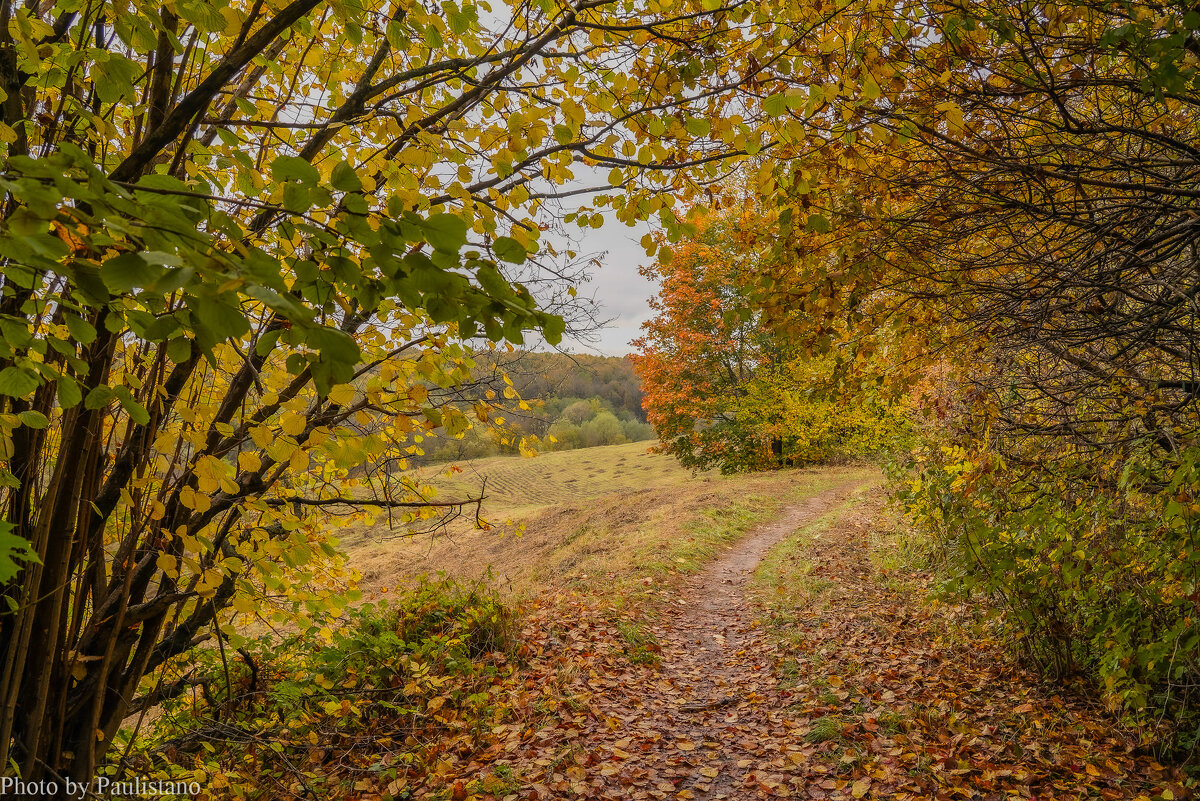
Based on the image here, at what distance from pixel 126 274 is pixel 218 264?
0.12m

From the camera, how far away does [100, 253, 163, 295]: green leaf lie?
2.78 ft

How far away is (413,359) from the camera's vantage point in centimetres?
317

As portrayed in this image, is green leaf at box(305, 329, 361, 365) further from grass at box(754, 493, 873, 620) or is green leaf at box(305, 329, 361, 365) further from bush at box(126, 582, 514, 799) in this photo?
grass at box(754, 493, 873, 620)

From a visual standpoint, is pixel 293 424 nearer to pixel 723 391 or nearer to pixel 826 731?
pixel 826 731

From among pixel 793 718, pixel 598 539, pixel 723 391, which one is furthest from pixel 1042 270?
pixel 723 391

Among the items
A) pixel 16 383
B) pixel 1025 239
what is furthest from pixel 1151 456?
pixel 16 383

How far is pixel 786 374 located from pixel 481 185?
18400mm

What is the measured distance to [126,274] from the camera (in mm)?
864

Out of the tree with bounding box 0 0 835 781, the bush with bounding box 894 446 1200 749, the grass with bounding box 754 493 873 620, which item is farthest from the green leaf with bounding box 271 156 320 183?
the grass with bounding box 754 493 873 620

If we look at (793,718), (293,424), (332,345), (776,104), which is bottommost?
(793,718)

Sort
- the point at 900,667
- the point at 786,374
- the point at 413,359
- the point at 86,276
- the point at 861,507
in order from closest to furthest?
the point at 86,276 → the point at 413,359 → the point at 900,667 → the point at 861,507 → the point at 786,374

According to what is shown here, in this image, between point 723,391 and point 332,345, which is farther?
point 723,391

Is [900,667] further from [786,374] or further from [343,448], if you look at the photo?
[786,374]

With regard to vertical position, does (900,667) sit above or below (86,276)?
below
